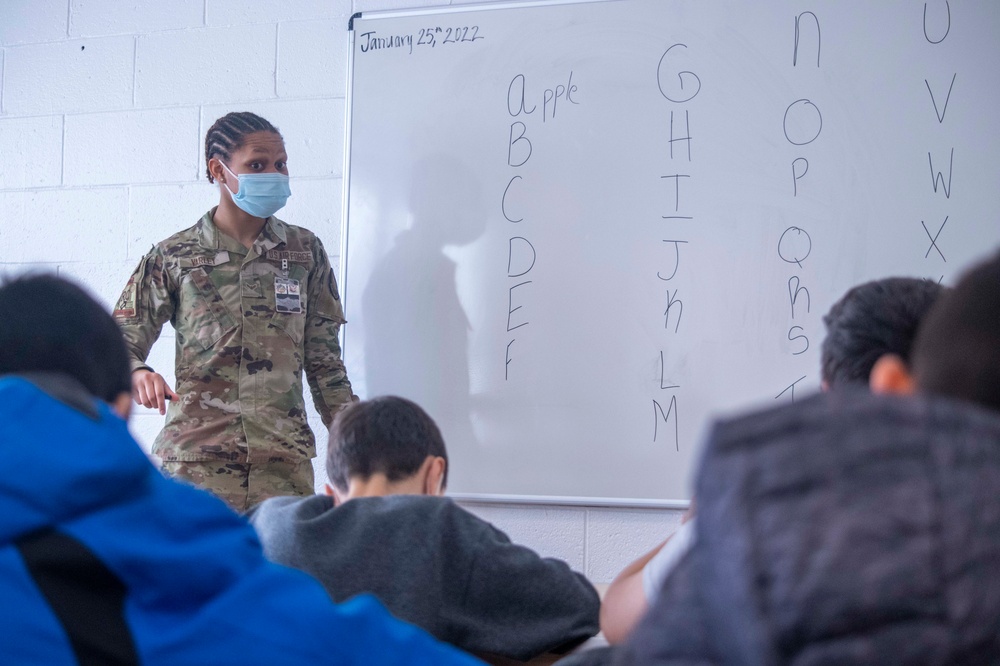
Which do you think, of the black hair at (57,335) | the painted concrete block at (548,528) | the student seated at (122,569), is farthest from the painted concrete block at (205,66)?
the student seated at (122,569)

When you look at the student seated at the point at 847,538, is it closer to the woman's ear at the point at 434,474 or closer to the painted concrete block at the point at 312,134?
the woman's ear at the point at 434,474

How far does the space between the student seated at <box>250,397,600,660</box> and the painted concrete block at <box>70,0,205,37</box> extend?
2.20m

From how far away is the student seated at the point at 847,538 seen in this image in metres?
0.36

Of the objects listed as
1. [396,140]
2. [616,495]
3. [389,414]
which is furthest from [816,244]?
[389,414]

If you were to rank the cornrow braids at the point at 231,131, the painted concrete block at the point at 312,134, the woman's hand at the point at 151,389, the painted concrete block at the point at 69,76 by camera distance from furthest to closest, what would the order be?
the painted concrete block at the point at 69,76 → the painted concrete block at the point at 312,134 → the cornrow braids at the point at 231,131 → the woman's hand at the point at 151,389

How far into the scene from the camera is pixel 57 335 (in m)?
0.83

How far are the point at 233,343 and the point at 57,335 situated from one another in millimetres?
1628

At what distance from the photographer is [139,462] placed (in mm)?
664

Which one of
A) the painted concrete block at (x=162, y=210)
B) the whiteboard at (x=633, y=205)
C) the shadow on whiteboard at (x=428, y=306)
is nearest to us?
the whiteboard at (x=633, y=205)

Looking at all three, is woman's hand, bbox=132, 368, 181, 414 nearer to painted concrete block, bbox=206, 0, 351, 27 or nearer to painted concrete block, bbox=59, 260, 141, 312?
painted concrete block, bbox=59, 260, 141, 312

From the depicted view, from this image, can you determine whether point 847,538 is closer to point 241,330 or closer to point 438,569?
point 438,569

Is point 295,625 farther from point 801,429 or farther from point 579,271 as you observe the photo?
point 579,271

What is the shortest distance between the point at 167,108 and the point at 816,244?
2.09 meters

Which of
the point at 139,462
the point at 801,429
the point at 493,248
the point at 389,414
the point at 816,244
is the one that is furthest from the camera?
the point at 493,248
